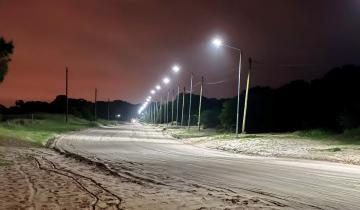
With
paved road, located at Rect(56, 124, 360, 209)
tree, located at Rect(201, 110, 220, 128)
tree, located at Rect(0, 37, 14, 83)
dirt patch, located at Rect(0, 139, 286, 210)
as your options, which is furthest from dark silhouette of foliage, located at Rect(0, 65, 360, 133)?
dirt patch, located at Rect(0, 139, 286, 210)

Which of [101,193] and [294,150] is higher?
[294,150]

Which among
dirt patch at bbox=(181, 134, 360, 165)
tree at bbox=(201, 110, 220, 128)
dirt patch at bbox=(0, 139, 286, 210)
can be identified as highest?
tree at bbox=(201, 110, 220, 128)

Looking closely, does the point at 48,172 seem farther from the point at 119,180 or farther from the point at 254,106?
the point at 254,106

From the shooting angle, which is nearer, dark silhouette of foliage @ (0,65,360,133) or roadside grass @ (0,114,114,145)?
roadside grass @ (0,114,114,145)

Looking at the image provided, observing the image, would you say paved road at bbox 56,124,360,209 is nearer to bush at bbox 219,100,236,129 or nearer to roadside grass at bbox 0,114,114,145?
roadside grass at bbox 0,114,114,145

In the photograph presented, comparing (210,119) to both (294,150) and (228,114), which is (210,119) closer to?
(228,114)

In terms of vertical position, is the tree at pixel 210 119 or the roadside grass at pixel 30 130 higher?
the tree at pixel 210 119

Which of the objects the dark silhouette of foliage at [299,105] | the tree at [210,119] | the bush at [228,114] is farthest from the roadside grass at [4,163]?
the tree at [210,119]

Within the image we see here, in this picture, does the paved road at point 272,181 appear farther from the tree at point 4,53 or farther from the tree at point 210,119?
the tree at point 210,119

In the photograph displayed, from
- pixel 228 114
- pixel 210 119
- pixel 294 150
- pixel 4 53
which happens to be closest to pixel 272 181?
pixel 294 150

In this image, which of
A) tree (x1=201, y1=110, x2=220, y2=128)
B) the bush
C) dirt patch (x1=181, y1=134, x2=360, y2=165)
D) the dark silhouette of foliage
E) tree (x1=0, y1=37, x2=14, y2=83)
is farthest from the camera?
tree (x1=201, y1=110, x2=220, y2=128)

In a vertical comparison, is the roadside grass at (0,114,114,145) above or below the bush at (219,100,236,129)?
below

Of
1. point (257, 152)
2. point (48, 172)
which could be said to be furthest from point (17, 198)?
point (257, 152)

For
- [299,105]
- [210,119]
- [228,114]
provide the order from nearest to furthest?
1. [228,114]
2. [299,105]
3. [210,119]
